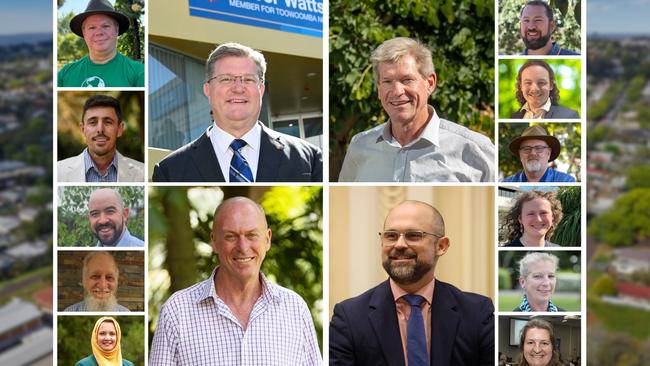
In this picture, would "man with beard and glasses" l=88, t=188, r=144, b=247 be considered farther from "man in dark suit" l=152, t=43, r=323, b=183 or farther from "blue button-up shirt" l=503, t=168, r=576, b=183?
"blue button-up shirt" l=503, t=168, r=576, b=183

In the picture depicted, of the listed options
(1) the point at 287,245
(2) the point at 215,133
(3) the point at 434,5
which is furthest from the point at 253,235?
(3) the point at 434,5

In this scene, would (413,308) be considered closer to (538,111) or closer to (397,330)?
(397,330)

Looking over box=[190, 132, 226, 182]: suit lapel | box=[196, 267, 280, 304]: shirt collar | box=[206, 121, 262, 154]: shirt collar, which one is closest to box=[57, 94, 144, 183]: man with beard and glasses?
box=[190, 132, 226, 182]: suit lapel

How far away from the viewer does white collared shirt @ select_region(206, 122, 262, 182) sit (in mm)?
5324

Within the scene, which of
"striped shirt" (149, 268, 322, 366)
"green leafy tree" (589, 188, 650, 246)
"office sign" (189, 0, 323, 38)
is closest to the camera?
"striped shirt" (149, 268, 322, 366)

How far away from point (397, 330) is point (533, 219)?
A: 86cm

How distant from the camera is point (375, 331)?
527 centimetres

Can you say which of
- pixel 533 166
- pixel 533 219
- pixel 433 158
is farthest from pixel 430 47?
pixel 533 219

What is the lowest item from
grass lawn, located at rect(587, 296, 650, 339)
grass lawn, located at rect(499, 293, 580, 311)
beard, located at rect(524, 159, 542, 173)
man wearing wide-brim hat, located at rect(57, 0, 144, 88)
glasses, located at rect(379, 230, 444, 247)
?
grass lawn, located at rect(587, 296, 650, 339)

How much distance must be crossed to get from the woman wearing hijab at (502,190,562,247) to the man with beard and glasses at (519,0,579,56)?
27.0 inches

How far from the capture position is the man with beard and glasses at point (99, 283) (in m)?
5.34

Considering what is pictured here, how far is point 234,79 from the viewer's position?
5.31 metres

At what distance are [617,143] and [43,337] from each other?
3.13m

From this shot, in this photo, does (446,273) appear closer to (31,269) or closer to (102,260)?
(102,260)
